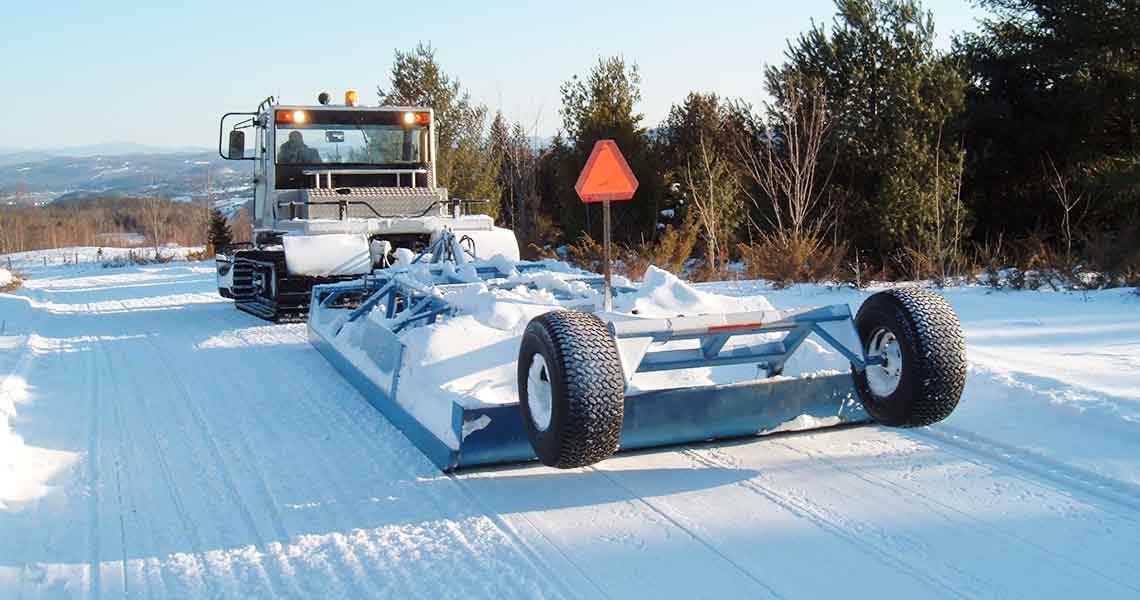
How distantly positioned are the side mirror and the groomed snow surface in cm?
559

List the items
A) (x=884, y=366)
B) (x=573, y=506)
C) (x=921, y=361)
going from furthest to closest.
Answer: (x=884, y=366)
(x=921, y=361)
(x=573, y=506)

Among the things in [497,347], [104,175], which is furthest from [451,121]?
[104,175]

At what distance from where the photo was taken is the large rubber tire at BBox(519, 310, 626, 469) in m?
4.16

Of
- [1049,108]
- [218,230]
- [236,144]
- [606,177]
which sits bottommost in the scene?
[606,177]

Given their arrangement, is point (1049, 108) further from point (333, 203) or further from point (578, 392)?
point (578, 392)

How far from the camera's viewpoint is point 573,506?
442cm

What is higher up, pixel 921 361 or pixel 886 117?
pixel 886 117

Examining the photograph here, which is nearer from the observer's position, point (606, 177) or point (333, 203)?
point (606, 177)

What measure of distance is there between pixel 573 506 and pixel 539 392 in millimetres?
522

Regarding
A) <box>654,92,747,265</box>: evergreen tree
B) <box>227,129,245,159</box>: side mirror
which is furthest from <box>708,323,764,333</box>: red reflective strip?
<box>654,92,747,265</box>: evergreen tree

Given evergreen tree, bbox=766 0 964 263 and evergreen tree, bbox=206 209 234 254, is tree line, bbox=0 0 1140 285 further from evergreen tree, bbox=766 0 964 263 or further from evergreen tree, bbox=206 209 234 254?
evergreen tree, bbox=206 209 234 254

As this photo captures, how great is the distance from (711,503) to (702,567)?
0.71m

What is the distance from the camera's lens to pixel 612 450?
4305 mm

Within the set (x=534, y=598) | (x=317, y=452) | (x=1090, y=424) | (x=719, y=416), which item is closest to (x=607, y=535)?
(x=534, y=598)
